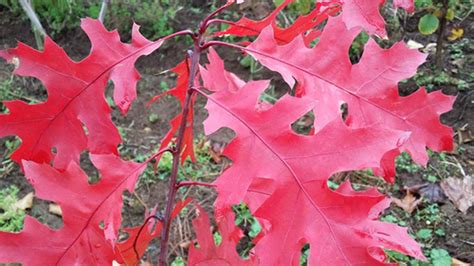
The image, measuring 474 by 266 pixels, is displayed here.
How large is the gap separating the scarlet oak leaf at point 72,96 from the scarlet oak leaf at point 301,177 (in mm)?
221

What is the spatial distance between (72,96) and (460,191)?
62.8 inches

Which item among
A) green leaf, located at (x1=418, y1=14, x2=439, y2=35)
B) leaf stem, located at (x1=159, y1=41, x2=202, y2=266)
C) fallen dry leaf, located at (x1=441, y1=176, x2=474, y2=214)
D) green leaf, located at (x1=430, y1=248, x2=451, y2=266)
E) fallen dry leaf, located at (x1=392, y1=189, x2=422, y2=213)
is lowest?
fallen dry leaf, located at (x1=441, y1=176, x2=474, y2=214)

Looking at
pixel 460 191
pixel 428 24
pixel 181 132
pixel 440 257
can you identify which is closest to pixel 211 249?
pixel 181 132

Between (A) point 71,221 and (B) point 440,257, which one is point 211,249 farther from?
(B) point 440,257

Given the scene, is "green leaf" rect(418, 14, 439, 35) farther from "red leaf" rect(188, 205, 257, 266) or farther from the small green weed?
the small green weed

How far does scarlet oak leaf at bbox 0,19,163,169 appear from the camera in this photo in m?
0.88

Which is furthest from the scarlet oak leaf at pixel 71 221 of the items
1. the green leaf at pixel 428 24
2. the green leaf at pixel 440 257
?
the green leaf at pixel 428 24

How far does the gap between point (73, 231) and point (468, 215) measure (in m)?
1.56

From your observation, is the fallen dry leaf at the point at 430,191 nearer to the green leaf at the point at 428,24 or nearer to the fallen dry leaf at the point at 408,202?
the fallen dry leaf at the point at 408,202

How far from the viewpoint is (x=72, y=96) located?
884 mm

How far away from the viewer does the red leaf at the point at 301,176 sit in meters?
0.70

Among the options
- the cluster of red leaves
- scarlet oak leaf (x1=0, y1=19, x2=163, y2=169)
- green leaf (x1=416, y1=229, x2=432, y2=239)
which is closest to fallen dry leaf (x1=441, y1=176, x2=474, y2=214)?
green leaf (x1=416, y1=229, x2=432, y2=239)

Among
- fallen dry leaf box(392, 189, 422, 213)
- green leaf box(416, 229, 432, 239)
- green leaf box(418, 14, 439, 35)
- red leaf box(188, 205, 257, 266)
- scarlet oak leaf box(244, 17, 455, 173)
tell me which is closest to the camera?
scarlet oak leaf box(244, 17, 455, 173)

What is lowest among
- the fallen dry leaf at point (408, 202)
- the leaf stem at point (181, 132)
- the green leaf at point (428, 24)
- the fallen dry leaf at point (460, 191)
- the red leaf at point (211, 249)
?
the fallen dry leaf at point (460, 191)
